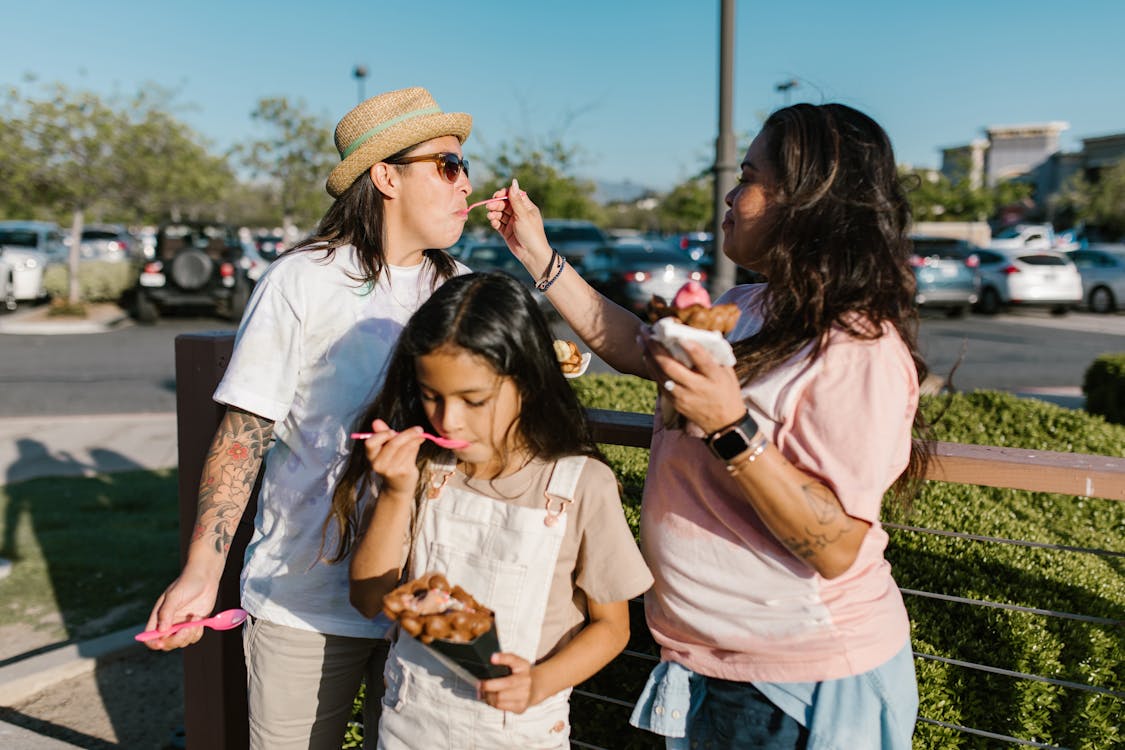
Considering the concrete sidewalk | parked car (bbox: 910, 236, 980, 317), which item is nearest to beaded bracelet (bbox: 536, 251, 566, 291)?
the concrete sidewalk

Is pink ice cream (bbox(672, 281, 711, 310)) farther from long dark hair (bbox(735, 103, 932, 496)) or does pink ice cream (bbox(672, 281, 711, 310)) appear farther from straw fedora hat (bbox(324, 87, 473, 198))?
straw fedora hat (bbox(324, 87, 473, 198))

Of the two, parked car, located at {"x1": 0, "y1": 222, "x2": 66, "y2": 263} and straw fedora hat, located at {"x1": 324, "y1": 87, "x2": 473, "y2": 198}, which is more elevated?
parked car, located at {"x1": 0, "y1": 222, "x2": 66, "y2": 263}

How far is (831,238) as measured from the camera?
1508 millimetres

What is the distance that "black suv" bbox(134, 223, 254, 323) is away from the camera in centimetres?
1669

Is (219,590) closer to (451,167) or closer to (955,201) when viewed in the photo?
(451,167)

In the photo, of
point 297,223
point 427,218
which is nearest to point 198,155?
point 297,223

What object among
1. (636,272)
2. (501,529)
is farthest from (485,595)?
(636,272)

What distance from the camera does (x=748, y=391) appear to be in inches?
58.1

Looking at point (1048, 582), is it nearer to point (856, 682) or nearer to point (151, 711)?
point (856, 682)

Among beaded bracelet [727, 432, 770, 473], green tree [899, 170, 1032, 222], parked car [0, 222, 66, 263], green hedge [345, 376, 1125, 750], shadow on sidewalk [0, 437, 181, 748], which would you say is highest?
green tree [899, 170, 1032, 222]

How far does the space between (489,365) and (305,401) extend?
1.62ft

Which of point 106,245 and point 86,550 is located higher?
point 106,245

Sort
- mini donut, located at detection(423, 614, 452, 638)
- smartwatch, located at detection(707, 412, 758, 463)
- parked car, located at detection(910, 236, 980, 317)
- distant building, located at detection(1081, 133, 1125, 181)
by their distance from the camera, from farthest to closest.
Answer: distant building, located at detection(1081, 133, 1125, 181) < parked car, located at detection(910, 236, 980, 317) < mini donut, located at detection(423, 614, 452, 638) < smartwatch, located at detection(707, 412, 758, 463)

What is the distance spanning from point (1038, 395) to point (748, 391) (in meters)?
10.2
